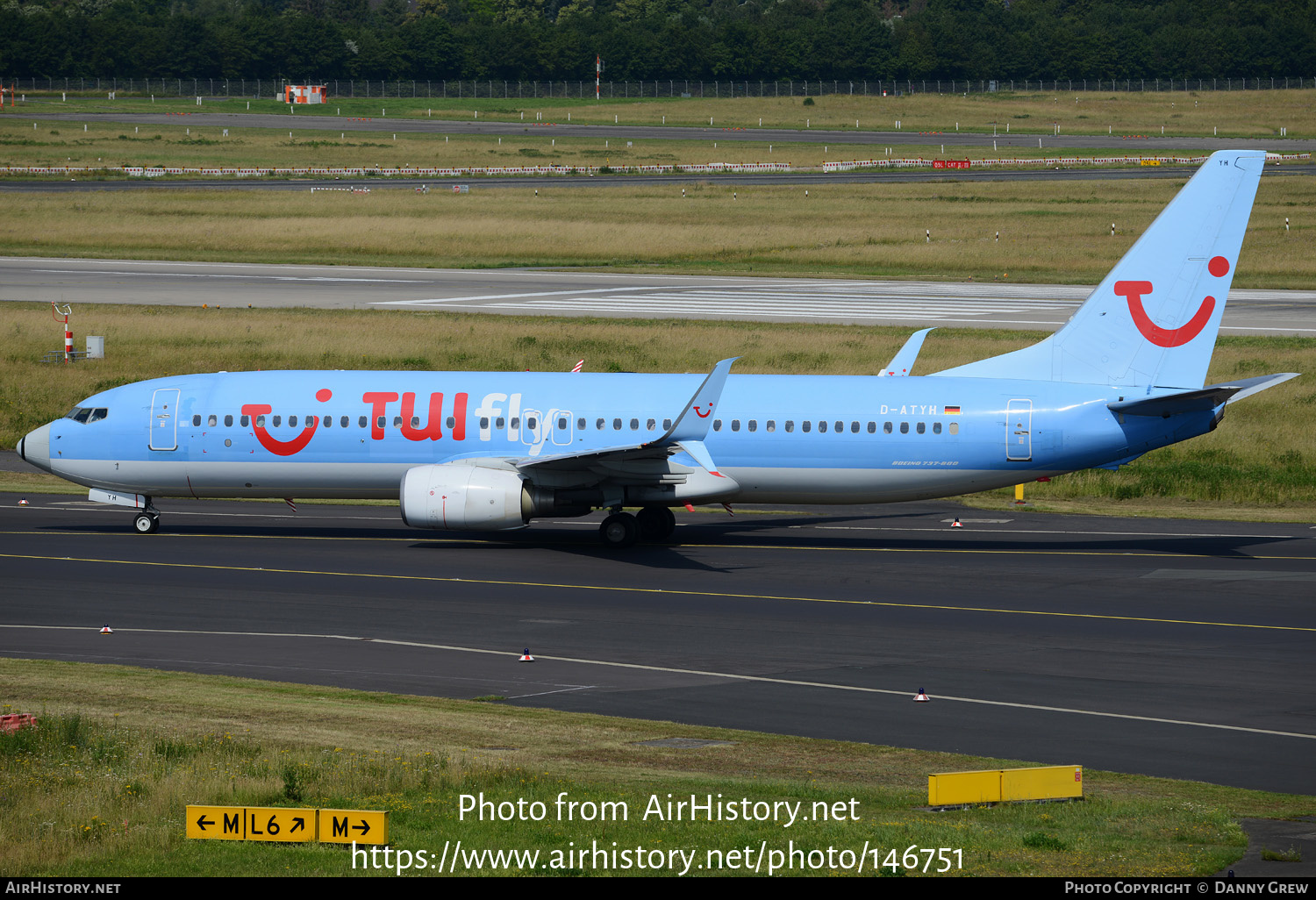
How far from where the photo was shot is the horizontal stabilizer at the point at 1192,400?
114ft

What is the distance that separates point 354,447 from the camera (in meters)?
38.6

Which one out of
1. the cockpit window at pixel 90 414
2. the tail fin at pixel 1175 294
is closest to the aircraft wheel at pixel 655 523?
the tail fin at pixel 1175 294

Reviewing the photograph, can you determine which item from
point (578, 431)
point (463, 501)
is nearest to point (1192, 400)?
point (578, 431)

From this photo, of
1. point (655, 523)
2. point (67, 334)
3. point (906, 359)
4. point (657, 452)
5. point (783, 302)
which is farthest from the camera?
point (783, 302)

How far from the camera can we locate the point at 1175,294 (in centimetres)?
3741

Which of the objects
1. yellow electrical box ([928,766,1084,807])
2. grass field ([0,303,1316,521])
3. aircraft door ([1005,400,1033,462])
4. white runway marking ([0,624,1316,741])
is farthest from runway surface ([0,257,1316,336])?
yellow electrical box ([928,766,1084,807])

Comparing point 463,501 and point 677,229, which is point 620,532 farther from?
point 677,229

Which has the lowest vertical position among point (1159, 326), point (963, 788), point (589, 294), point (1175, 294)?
point (963, 788)

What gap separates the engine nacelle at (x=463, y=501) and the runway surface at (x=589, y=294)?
3632cm

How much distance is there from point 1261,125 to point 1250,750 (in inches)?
7234

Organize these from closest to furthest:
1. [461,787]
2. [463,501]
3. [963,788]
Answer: [963,788], [461,787], [463,501]

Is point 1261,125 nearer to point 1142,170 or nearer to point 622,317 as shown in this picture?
point 1142,170

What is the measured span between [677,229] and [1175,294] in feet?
225

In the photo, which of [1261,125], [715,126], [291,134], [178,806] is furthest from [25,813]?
[1261,125]
